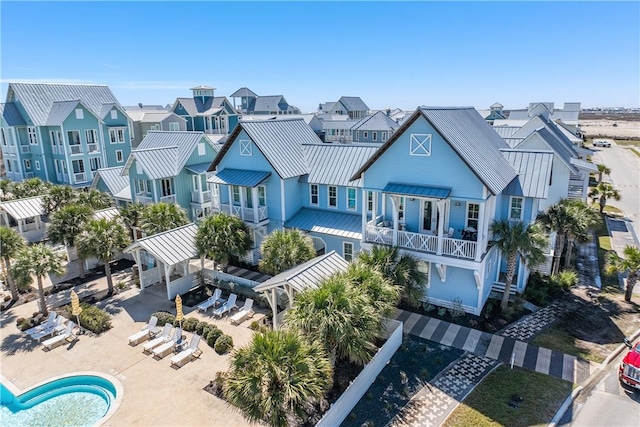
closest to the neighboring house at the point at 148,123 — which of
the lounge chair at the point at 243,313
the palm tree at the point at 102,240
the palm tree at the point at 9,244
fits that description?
the palm tree at the point at 9,244

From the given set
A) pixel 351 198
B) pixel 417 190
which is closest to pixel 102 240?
pixel 351 198

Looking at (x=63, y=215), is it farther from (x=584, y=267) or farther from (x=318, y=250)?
(x=584, y=267)

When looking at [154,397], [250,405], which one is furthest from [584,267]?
[154,397]

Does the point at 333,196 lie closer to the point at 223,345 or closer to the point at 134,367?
the point at 223,345

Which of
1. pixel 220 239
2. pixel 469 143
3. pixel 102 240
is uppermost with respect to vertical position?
pixel 469 143

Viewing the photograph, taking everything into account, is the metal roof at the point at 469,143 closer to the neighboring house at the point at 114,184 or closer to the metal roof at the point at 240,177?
the metal roof at the point at 240,177

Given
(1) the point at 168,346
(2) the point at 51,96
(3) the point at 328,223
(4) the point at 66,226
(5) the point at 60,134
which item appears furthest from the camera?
(2) the point at 51,96
